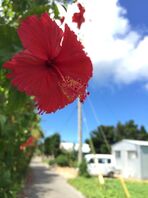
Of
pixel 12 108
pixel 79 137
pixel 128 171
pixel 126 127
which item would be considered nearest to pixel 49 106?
pixel 12 108

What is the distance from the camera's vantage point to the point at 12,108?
149cm

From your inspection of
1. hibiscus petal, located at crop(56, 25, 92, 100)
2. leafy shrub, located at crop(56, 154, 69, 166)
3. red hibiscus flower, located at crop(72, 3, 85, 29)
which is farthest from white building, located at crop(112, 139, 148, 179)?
hibiscus petal, located at crop(56, 25, 92, 100)

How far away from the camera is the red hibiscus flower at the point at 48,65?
1.17m

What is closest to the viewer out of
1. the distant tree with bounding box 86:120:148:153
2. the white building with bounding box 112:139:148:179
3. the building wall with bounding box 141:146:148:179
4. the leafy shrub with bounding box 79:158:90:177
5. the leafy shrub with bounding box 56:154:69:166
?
the leafy shrub with bounding box 79:158:90:177

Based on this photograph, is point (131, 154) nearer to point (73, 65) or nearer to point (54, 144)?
point (54, 144)

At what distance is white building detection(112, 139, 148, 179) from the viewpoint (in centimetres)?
3312

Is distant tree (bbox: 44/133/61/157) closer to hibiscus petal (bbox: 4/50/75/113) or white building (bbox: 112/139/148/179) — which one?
white building (bbox: 112/139/148/179)

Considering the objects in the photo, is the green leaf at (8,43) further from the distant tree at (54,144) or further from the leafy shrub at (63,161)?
the distant tree at (54,144)

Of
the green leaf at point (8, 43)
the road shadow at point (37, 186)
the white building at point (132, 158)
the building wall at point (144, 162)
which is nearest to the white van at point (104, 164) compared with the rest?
the white building at point (132, 158)

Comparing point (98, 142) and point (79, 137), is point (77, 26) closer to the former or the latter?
point (79, 137)

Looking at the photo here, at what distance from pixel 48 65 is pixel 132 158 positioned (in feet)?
113

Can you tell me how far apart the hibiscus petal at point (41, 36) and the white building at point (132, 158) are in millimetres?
32221

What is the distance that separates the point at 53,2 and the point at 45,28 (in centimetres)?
132

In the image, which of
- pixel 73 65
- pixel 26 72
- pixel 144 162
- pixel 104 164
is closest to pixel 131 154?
pixel 104 164
